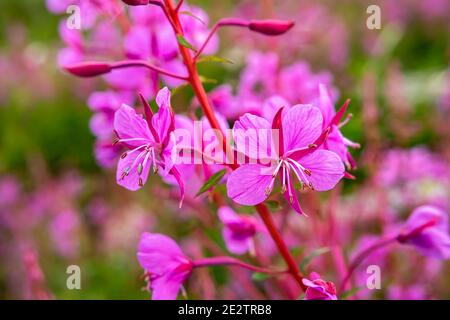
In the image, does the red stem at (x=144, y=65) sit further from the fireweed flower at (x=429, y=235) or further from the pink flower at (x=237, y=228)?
the fireweed flower at (x=429, y=235)

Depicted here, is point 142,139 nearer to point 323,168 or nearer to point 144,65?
point 144,65

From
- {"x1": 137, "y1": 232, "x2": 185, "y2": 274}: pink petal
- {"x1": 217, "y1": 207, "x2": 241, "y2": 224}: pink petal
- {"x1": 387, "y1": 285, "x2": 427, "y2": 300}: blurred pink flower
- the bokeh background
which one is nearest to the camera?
{"x1": 137, "y1": 232, "x2": 185, "y2": 274}: pink petal

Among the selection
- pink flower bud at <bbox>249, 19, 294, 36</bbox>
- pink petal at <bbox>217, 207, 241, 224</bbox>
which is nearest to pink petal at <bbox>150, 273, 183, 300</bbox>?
pink petal at <bbox>217, 207, 241, 224</bbox>

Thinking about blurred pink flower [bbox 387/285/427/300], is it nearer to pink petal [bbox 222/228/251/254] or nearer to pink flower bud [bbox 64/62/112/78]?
pink petal [bbox 222/228/251/254]

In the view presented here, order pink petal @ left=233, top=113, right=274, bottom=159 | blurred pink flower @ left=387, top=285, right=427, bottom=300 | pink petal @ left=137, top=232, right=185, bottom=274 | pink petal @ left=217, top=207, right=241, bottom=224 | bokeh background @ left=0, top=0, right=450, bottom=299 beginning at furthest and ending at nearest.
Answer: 1. bokeh background @ left=0, top=0, right=450, bottom=299
2. blurred pink flower @ left=387, top=285, right=427, bottom=300
3. pink petal @ left=217, top=207, right=241, bottom=224
4. pink petal @ left=137, top=232, right=185, bottom=274
5. pink petal @ left=233, top=113, right=274, bottom=159

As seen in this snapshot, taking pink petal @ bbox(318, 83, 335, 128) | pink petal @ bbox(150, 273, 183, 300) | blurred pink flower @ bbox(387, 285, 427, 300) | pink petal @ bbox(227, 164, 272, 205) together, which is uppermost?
pink petal @ bbox(318, 83, 335, 128)

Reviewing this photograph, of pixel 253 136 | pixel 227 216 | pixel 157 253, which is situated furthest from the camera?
pixel 227 216

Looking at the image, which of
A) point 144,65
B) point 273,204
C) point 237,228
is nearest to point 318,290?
point 273,204
